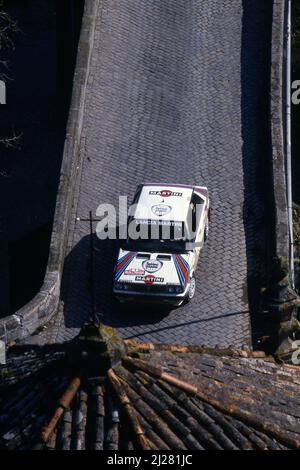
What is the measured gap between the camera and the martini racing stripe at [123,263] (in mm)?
25292

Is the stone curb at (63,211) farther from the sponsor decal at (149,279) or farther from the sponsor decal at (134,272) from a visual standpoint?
the sponsor decal at (149,279)

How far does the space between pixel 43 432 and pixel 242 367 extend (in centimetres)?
488

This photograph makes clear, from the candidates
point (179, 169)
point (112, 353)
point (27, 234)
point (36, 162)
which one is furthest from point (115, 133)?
point (112, 353)

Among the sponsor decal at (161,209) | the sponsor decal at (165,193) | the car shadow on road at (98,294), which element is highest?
the sponsor decal at (165,193)

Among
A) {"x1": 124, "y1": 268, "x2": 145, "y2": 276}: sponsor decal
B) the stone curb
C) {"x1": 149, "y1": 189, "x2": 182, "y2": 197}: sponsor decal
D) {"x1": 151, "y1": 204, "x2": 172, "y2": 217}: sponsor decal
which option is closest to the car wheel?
{"x1": 124, "y1": 268, "x2": 145, "y2": 276}: sponsor decal

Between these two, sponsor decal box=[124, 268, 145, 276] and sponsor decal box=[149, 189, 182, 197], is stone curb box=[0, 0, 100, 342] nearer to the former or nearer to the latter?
sponsor decal box=[124, 268, 145, 276]

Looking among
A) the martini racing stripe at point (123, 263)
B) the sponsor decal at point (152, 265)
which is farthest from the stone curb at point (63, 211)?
the sponsor decal at point (152, 265)

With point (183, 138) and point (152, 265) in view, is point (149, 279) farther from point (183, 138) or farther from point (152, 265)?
point (183, 138)

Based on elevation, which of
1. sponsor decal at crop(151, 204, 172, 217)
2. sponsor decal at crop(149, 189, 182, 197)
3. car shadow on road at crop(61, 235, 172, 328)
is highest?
sponsor decal at crop(149, 189, 182, 197)

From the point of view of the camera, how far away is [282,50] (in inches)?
1276

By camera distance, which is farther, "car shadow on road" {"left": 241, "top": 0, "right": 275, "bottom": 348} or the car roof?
"car shadow on road" {"left": 241, "top": 0, "right": 275, "bottom": 348}

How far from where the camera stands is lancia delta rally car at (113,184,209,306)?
2514 cm

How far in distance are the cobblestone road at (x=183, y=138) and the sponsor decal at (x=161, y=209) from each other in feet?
5.26
